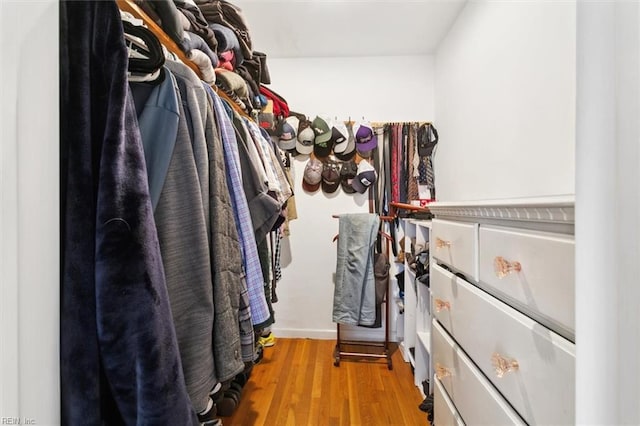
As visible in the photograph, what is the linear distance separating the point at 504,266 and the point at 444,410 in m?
0.70

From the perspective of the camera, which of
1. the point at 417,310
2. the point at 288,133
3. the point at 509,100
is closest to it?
the point at 509,100

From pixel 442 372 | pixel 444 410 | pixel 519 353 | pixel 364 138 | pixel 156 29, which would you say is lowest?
pixel 444 410

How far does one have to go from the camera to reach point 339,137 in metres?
2.20

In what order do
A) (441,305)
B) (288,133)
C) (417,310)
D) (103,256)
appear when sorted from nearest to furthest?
1. (103,256)
2. (441,305)
3. (417,310)
4. (288,133)

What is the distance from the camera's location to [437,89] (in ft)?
7.28

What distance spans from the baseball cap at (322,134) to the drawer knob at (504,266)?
5.69 feet

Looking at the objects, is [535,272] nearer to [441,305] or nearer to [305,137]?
[441,305]

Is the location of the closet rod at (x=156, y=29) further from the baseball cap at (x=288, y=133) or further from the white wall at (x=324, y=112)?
the white wall at (x=324, y=112)

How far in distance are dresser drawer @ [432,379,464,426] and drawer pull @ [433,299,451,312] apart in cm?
29

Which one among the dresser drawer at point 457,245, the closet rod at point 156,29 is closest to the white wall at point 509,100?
the dresser drawer at point 457,245

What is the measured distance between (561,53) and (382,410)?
72.8 inches
